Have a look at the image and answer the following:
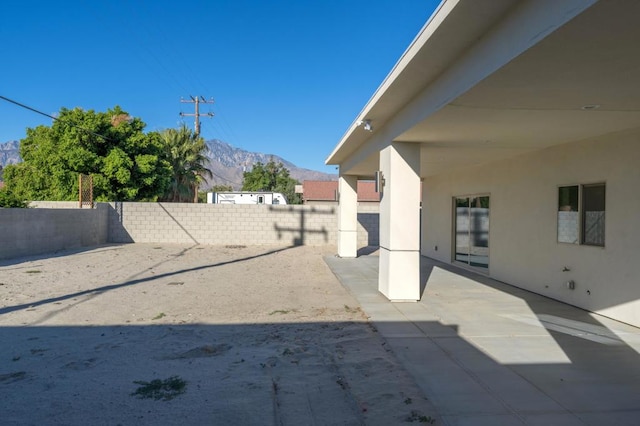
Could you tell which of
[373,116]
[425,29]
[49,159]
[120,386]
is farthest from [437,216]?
[49,159]

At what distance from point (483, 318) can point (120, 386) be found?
5451 mm

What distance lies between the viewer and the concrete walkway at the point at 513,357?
4.11 meters

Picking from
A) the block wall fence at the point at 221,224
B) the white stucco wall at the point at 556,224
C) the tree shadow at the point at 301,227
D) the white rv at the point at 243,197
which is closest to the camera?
the white stucco wall at the point at 556,224

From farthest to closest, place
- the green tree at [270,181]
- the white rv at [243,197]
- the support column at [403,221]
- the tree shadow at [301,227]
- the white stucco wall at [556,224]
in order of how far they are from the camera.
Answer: the green tree at [270,181], the white rv at [243,197], the tree shadow at [301,227], the support column at [403,221], the white stucco wall at [556,224]

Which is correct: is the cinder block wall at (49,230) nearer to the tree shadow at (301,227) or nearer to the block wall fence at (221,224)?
the block wall fence at (221,224)

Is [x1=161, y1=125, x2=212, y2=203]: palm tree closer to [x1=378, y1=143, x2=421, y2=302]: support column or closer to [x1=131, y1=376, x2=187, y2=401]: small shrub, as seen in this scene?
[x1=378, y1=143, x2=421, y2=302]: support column

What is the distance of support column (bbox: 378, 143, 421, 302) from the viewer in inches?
349

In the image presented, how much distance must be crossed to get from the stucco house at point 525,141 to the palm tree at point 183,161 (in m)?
21.8

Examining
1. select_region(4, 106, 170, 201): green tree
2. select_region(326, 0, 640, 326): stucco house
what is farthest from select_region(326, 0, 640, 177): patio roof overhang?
select_region(4, 106, 170, 201): green tree

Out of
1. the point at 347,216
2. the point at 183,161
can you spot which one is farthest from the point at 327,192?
the point at 347,216

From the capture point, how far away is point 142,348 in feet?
19.5

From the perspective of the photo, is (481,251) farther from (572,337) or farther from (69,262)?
(69,262)

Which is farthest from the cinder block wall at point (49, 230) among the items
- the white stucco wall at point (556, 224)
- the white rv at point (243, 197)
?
the white stucco wall at point (556, 224)

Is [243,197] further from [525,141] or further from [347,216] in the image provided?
[525,141]
